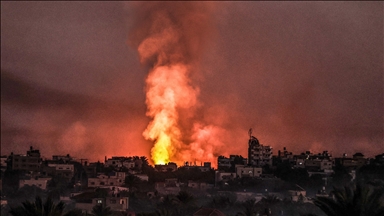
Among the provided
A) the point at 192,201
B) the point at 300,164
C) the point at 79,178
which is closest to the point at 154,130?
the point at 79,178

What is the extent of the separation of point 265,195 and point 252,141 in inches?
624

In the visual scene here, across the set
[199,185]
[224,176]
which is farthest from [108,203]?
[224,176]

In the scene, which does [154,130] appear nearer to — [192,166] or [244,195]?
[192,166]

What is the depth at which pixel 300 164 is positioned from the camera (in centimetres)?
7706

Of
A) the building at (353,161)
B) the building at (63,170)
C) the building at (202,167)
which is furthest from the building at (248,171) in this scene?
the building at (63,170)

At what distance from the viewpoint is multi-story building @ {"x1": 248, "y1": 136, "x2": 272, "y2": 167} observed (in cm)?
7994

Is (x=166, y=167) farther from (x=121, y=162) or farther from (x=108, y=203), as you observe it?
(x=108, y=203)

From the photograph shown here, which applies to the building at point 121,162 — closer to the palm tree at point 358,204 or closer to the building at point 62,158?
the building at point 62,158

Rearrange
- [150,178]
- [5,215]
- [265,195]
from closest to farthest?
[5,215]
[265,195]
[150,178]

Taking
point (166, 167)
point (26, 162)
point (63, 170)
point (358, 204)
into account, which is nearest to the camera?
point (358, 204)

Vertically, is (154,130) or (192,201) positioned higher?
A: (154,130)

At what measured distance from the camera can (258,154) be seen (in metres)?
80.2

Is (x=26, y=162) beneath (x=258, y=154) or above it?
beneath

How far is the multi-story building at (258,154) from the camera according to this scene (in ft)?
262
